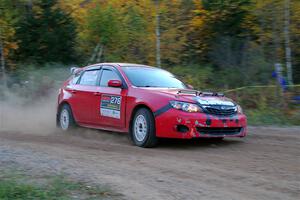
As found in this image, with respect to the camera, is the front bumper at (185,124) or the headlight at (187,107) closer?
the front bumper at (185,124)

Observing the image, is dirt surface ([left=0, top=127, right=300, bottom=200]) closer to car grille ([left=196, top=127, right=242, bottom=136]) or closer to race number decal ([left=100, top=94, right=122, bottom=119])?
car grille ([left=196, top=127, right=242, bottom=136])

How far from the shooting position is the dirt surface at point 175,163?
6438mm

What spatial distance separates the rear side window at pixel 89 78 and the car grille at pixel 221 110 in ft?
9.87

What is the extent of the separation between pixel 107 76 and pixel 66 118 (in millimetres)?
1858

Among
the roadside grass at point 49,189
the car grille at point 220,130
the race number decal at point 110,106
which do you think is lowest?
the roadside grass at point 49,189

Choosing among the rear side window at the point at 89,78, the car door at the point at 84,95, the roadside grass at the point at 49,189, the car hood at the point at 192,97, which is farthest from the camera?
the rear side window at the point at 89,78

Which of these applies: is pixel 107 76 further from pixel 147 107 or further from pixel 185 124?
pixel 185 124

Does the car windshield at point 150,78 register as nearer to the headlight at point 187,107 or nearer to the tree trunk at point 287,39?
the headlight at point 187,107

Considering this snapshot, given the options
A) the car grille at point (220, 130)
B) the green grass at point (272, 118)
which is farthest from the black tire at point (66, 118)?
the green grass at point (272, 118)

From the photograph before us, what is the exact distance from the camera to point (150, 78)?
10.9m

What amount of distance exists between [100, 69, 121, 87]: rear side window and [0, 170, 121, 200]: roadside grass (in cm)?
434

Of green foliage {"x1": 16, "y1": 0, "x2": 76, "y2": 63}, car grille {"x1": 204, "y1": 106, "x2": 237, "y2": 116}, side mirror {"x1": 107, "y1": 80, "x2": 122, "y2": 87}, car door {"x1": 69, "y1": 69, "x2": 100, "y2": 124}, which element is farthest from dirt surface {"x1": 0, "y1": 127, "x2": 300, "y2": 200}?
green foliage {"x1": 16, "y1": 0, "x2": 76, "y2": 63}

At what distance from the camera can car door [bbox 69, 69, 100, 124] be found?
1150 centimetres

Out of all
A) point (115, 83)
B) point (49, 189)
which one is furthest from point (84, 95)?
point (49, 189)
